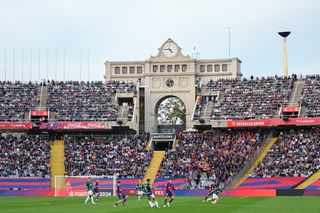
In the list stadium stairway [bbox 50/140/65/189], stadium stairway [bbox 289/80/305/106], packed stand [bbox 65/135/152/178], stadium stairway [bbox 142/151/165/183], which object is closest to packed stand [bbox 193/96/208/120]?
stadium stairway [bbox 142/151/165/183]

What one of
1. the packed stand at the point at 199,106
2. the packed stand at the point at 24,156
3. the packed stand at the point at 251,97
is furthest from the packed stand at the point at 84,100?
the packed stand at the point at 251,97

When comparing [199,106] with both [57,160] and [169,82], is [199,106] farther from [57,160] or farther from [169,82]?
[57,160]

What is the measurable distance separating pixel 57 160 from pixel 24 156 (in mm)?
4087

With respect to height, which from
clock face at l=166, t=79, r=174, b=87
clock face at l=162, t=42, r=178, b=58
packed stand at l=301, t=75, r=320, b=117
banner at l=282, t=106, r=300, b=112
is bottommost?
banner at l=282, t=106, r=300, b=112

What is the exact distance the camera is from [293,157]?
75.9 m

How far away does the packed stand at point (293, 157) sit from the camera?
7331cm

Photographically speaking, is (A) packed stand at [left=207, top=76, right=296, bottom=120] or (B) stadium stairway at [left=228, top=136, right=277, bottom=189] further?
(A) packed stand at [left=207, top=76, right=296, bottom=120]

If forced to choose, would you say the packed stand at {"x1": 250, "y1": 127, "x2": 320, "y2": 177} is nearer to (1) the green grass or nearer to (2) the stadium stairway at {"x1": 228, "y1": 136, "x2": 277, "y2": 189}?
(2) the stadium stairway at {"x1": 228, "y1": 136, "x2": 277, "y2": 189}

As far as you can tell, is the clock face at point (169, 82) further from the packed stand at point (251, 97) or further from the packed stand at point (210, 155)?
the packed stand at point (210, 155)

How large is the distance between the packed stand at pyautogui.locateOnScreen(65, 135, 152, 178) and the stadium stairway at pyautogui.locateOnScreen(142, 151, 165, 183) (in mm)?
523

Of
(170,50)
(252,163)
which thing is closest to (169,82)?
(170,50)

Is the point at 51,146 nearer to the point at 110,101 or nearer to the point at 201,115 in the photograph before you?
the point at 110,101

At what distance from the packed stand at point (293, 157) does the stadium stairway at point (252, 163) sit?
1.13m

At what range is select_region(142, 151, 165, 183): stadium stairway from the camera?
78.8 meters
